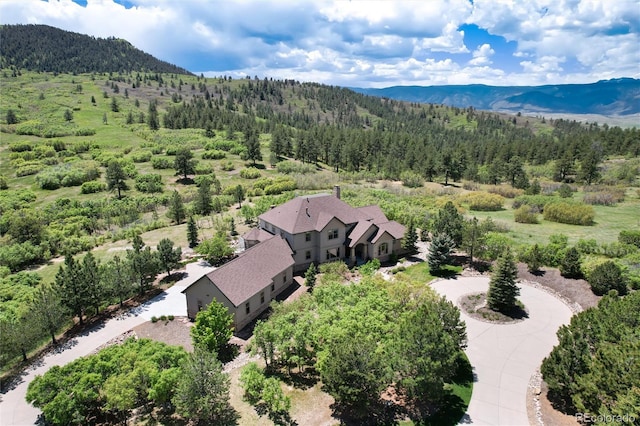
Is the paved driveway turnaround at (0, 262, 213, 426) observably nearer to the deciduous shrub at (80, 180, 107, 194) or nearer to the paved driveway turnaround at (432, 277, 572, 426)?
the paved driveway turnaround at (432, 277, 572, 426)

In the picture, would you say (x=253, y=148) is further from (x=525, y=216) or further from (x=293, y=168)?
(x=525, y=216)

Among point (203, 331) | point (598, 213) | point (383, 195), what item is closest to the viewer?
point (203, 331)

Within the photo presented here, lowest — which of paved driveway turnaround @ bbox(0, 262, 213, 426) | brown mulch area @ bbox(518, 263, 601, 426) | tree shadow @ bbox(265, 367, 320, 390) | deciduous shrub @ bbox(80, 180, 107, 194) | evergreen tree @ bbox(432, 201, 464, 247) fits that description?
deciduous shrub @ bbox(80, 180, 107, 194)

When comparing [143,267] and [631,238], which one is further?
[631,238]

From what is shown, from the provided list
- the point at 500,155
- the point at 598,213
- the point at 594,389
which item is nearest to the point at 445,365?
the point at 594,389

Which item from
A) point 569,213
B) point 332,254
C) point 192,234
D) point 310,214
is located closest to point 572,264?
point 332,254

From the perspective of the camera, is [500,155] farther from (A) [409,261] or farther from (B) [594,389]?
(B) [594,389]

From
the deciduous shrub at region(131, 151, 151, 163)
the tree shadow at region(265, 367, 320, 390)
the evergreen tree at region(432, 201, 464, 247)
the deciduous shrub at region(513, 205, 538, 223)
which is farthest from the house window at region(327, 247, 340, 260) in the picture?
the deciduous shrub at region(131, 151, 151, 163)
